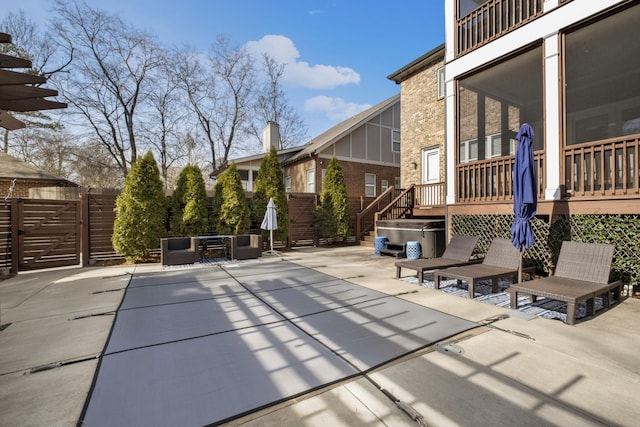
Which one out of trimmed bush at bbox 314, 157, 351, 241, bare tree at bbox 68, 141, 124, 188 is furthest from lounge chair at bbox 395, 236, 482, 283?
bare tree at bbox 68, 141, 124, 188

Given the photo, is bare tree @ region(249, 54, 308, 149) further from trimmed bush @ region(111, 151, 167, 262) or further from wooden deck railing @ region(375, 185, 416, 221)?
trimmed bush @ region(111, 151, 167, 262)

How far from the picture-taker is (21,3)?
14883mm

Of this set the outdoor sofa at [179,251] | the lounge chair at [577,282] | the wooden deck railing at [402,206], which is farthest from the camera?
the wooden deck railing at [402,206]

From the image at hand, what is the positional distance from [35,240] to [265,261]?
6002mm

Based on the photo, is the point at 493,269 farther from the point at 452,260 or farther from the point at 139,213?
the point at 139,213

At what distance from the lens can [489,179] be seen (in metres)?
7.09

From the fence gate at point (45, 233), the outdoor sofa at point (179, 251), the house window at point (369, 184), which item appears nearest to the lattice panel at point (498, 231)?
the outdoor sofa at point (179, 251)

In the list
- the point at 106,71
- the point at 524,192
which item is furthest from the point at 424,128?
the point at 106,71

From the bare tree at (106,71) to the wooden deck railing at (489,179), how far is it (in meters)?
22.6

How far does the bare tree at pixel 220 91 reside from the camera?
23375mm

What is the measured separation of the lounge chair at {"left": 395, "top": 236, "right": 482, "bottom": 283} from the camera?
18.6 feet

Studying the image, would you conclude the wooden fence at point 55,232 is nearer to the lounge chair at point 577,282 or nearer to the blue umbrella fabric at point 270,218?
the blue umbrella fabric at point 270,218

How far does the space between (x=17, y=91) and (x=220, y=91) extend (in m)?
23.7

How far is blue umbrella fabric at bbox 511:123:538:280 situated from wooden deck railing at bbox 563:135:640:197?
4.46 ft
